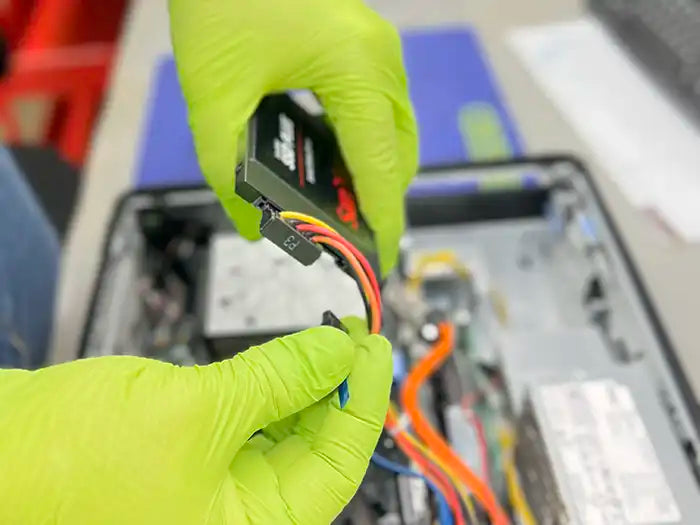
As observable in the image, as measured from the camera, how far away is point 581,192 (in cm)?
90

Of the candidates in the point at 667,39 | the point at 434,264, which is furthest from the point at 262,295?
the point at 667,39

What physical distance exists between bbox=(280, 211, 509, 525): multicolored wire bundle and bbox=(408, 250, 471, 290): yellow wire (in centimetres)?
13

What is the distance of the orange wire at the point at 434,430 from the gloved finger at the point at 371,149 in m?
0.16

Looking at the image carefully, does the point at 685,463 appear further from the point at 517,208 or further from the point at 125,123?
the point at 125,123

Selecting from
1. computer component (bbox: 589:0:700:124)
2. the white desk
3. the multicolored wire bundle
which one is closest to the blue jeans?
the white desk

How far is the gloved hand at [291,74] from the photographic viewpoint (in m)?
0.63

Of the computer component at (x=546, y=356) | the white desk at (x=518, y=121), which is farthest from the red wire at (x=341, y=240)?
the white desk at (x=518, y=121)

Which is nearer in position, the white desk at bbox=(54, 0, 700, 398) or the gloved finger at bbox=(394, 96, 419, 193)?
the gloved finger at bbox=(394, 96, 419, 193)

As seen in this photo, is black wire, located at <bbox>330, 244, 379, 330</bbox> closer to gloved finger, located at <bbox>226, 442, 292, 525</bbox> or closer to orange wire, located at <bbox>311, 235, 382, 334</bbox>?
orange wire, located at <bbox>311, 235, 382, 334</bbox>

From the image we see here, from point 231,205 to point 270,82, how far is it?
12 cm

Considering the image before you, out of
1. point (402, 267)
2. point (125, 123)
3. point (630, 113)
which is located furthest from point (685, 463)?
point (125, 123)

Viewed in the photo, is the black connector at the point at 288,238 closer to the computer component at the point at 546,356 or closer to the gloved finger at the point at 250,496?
the gloved finger at the point at 250,496

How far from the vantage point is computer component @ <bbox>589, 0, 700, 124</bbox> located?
1.15 m

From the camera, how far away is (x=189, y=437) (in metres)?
0.47
